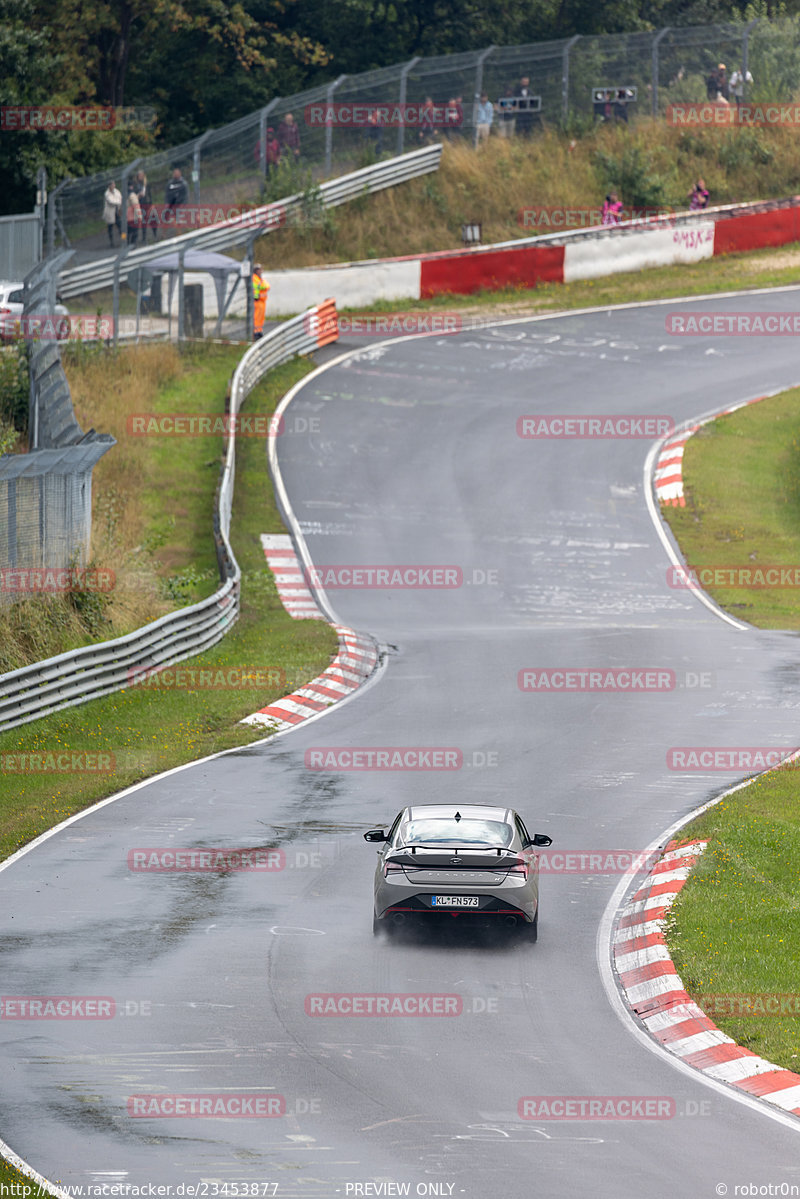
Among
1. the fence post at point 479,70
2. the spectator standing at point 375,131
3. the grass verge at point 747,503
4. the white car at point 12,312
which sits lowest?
the grass verge at point 747,503

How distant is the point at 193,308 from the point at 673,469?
1518cm

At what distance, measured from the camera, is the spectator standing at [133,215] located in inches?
1769

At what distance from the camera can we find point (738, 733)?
20938mm

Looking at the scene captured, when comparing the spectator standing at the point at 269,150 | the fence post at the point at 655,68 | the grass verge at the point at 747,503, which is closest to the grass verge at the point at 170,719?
the grass verge at the point at 747,503

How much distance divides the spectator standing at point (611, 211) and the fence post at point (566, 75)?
501cm

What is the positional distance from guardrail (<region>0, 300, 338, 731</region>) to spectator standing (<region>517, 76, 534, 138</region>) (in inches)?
1043

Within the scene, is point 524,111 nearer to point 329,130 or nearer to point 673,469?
point 329,130

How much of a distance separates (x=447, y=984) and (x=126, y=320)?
32807 mm

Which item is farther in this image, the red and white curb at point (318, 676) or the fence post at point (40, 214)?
the fence post at point (40, 214)

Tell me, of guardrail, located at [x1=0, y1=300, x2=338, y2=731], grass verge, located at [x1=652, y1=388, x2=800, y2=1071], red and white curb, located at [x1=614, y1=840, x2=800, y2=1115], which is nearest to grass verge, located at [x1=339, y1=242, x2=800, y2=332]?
guardrail, located at [x1=0, y1=300, x2=338, y2=731]

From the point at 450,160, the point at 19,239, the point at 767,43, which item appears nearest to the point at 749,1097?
the point at 19,239

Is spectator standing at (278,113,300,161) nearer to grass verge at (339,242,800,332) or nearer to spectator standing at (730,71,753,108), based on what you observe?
grass verge at (339,242,800,332)

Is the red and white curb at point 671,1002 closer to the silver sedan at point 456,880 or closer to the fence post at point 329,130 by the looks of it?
the silver sedan at point 456,880

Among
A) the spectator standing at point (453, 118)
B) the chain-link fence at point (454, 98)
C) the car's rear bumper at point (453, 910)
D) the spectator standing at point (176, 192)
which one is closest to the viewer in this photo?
the car's rear bumper at point (453, 910)
